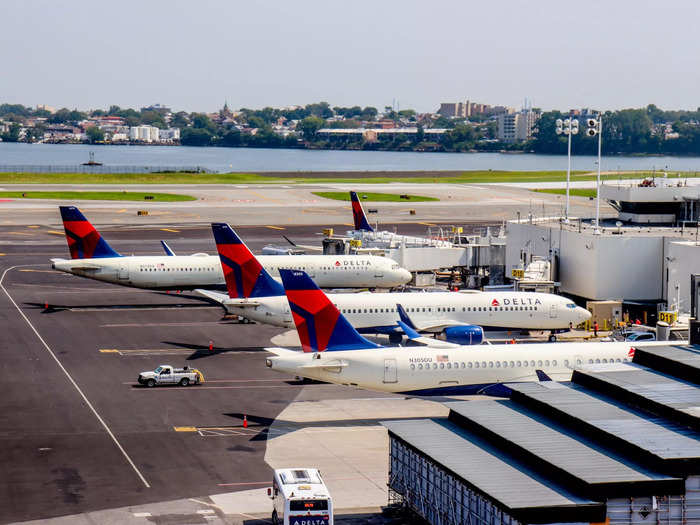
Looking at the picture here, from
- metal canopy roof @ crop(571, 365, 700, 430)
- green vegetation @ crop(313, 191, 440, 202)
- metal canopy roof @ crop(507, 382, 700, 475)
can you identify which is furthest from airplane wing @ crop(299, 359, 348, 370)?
green vegetation @ crop(313, 191, 440, 202)

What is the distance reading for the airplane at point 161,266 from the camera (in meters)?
85.6

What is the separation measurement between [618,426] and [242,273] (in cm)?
3723

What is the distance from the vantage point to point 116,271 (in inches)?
3366

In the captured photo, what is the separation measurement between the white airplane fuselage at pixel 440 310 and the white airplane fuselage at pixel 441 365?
54.7 feet

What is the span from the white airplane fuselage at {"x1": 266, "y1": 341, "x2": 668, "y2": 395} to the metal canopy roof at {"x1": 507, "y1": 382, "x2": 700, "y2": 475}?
676 centimetres

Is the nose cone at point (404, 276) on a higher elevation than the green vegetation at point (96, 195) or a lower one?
lower

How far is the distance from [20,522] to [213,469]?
8963 mm

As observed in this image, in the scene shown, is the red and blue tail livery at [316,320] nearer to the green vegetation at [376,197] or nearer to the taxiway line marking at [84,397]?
the taxiway line marking at [84,397]

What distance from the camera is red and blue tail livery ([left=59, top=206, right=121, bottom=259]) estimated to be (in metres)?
86.4

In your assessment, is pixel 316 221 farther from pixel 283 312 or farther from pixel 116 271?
pixel 283 312

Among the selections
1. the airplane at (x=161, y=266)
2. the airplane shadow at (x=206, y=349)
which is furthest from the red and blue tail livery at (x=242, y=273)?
the airplane at (x=161, y=266)

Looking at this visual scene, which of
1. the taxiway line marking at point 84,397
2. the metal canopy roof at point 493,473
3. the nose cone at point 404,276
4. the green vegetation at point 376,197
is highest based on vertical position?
the green vegetation at point 376,197

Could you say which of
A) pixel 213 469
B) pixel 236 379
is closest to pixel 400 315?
pixel 236 379

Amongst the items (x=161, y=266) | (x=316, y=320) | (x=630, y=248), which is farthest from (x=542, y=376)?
(x=161, y=266)
